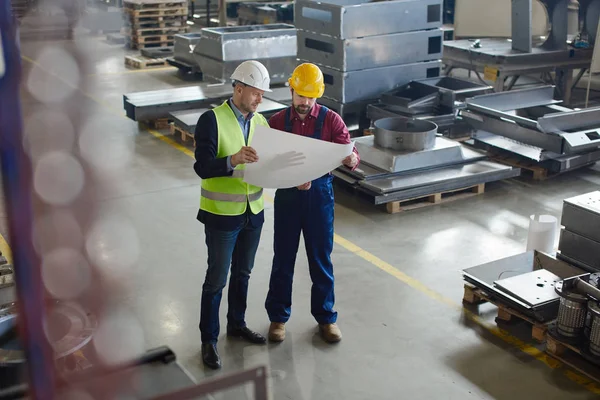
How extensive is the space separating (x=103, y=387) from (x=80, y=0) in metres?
0.58

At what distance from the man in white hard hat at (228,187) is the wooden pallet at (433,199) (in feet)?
9.42

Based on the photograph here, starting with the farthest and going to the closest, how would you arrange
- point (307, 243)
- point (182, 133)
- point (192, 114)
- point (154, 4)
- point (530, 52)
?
point (154, 4) → point (530, 52) → point (192, 114) → point (182, 133) → point (307, 243)

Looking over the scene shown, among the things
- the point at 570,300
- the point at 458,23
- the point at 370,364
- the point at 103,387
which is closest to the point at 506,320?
the point at 570,300

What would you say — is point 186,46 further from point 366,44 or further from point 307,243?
point 307,243

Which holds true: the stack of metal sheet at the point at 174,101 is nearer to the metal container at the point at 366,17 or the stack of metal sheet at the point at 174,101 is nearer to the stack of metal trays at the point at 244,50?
the stack of metal trays at the point at 244,50

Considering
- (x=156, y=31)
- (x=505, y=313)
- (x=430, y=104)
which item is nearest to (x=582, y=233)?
(x=505, y=313)

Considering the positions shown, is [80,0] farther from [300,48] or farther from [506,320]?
[300,48]

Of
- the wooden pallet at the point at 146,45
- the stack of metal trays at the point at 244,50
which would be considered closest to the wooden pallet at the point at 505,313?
the stack of metal trays at the point at 244,50

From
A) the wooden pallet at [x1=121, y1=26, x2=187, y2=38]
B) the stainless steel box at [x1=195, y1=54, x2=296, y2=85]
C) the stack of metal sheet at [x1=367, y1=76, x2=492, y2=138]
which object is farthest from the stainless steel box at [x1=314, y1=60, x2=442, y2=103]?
the wooden pallet at [x1=121, y1=26, x2=187, y2=38]

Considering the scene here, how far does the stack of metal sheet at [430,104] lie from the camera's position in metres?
8.76

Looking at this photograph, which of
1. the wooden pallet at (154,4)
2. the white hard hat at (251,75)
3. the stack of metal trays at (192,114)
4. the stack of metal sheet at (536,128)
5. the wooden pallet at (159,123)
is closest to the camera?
the white hard hat at (251,75)

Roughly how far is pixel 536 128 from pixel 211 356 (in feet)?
15.9

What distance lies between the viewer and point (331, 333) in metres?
4.88

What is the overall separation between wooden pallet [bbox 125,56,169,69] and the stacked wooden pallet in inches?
33.8
